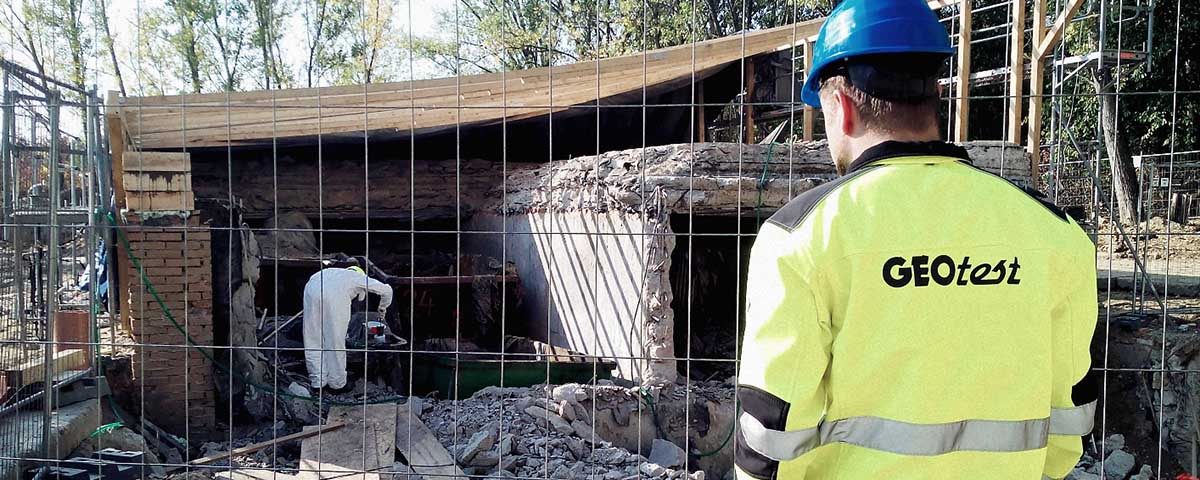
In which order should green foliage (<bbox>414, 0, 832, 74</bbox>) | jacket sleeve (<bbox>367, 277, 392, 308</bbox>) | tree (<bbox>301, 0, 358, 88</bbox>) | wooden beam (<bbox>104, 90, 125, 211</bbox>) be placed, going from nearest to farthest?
wooden beam (<bbox>104, 90, 125, 211</bbox>) → jacket sleeve (<bbox>367, 277, 392, 308</bbox>) → green foliage (<bbox>414, 0, 832, 74</bbox>) → tree (<bbox>301, 0, 358, 88</bbox>)

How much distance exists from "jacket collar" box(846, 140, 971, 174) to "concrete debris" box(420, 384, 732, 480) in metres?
3.48

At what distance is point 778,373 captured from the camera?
4.86 feet

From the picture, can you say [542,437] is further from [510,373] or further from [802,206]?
[802,206]

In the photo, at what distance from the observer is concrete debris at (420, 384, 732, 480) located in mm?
5449

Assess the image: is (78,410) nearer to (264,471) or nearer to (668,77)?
(264,471)

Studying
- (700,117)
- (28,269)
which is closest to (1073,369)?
(28,269)

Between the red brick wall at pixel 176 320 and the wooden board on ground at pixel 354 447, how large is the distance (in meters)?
1.77

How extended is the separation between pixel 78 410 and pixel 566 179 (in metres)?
5.06

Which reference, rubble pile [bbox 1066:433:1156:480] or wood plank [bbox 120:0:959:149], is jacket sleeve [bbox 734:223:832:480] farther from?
wood plank [bbox 120:0:959:149]

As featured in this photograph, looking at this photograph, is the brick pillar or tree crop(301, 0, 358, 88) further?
tree crop(301, 0, 358, 88)

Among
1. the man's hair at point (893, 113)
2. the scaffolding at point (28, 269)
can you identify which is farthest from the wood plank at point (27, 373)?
the man's hair at point (893, 113)

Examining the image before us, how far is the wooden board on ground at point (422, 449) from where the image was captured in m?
5.29

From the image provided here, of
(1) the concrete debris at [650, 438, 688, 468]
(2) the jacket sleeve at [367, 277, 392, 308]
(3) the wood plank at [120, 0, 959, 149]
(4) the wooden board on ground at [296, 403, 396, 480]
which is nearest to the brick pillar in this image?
(2) the jacket sleeve at [367, 277, 392, 308]

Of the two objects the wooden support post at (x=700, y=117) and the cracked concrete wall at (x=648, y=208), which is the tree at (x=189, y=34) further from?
the cracked concrete wall at (x=648, y=208)
